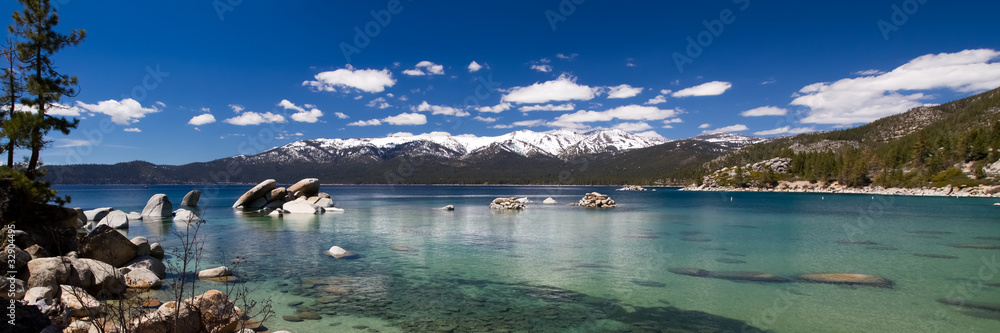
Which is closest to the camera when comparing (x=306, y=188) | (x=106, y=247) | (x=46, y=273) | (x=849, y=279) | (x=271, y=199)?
(x=46, y=273)

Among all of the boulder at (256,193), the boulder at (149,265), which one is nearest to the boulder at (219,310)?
the boulder at (149,265)

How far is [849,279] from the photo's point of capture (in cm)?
1802

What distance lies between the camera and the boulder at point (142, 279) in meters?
15.8

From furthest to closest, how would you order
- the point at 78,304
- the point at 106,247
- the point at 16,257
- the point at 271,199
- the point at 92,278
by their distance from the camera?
the point at 271,199 → the point at 106,247 → the point at 92,278 → the point at 16,257 → the point at 78,304

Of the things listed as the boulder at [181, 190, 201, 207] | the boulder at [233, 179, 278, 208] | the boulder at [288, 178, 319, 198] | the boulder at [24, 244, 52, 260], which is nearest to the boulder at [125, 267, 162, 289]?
the boulder at [24, 244, 52, 260]

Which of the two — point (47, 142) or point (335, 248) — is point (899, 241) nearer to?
point (335, 248)

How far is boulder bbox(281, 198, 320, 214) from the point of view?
55.6 meters

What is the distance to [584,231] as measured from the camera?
36.8 meters

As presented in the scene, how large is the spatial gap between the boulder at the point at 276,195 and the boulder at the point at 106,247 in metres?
45.5

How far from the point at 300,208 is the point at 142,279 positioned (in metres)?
41.6

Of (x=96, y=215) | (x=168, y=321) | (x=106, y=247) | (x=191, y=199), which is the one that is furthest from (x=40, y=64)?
(x=191, y=199)

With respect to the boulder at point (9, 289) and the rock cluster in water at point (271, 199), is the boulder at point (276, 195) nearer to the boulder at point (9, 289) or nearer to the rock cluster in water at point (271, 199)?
the rock cluster in water at point (271, 199)

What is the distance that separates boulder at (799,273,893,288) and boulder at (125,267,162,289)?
24.2 m

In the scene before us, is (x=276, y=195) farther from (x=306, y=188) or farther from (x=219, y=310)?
(x=219, y=310)
